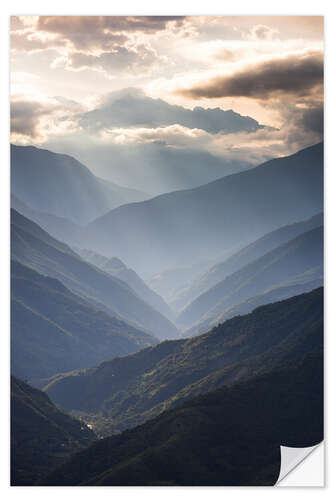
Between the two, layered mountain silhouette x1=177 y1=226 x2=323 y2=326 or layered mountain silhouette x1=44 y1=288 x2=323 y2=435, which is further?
layered mountain silhouette x1=177 y1=226 x2=323 y2=326

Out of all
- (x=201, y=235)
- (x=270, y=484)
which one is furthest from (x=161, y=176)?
(x=201, y=235)

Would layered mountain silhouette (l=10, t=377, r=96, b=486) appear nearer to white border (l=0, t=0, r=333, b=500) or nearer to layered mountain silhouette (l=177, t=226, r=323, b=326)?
white border (l=0, t=0, r=333, b=500)

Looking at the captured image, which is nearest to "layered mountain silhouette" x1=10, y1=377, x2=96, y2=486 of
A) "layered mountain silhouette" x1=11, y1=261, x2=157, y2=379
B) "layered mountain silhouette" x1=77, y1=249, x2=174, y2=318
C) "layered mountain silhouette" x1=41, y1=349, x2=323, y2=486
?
"layered mountain silhouette" x1=41, y1=349, x2=323, y2=486

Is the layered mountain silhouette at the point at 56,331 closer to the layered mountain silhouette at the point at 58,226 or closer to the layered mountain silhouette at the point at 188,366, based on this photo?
the layered mountain silhouette at the point at 188,366

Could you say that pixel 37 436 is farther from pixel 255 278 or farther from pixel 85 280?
pixel 255 278
